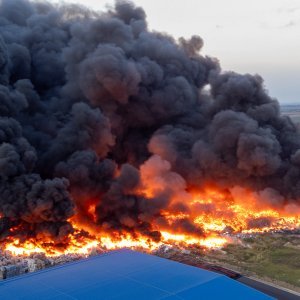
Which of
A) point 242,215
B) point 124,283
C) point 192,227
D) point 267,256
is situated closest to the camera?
point 124,283

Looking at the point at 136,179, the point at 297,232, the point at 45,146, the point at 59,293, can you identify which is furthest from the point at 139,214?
the point at 59,293

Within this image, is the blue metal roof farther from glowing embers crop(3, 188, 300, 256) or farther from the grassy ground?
glowing embers crop(3, 188, 300, 256)

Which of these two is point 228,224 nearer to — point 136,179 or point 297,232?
point 297,232

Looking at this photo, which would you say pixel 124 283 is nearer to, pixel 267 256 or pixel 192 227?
pixel 267 256

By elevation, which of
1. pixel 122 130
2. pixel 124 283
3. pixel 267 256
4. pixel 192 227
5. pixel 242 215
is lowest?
pixel 124 283

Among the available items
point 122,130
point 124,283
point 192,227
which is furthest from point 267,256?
point 122,130

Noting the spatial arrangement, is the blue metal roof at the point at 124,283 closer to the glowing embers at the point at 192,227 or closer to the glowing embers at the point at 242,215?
the glowing embers at the point at 192,227
